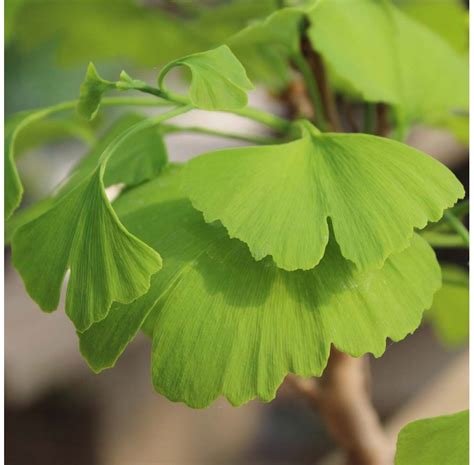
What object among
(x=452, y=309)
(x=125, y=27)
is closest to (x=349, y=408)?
(x=452, y=309)

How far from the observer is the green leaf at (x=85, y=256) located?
27 cm

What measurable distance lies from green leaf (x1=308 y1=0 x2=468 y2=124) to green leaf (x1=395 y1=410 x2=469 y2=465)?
0.51 ft

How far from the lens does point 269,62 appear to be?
0.53 meters

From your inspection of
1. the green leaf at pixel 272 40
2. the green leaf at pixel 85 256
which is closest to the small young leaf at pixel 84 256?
the green leaf at pixel 85 256

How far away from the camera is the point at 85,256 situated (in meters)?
0.28

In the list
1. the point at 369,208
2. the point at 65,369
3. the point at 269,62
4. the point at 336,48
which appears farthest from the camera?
the point at 65,369

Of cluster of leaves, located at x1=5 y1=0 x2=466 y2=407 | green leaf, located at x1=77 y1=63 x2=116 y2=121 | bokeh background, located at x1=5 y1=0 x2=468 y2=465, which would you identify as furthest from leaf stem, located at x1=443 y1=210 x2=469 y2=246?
bokeh background, located at x1=5 y1=0 x2=468 y2=465

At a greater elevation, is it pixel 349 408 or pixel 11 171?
pixel 11 171

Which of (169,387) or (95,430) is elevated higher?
(169,387)

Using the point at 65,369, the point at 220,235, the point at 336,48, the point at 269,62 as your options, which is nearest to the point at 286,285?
the point at 220,235

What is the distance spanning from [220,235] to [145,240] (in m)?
0.03

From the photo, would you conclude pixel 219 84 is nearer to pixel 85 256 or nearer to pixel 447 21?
pixel 85 256

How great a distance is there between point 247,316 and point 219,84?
0.28ft

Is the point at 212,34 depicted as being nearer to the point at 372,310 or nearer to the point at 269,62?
the point at 269,62
